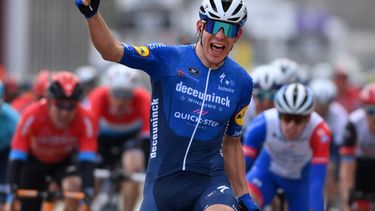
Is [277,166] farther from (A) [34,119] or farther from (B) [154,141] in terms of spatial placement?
(B) [154,141]

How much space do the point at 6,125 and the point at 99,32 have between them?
19.0ft

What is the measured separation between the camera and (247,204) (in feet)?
27.2

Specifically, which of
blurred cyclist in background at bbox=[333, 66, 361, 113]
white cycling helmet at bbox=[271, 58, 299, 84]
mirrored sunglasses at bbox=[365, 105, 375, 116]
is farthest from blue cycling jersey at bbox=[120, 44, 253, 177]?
blurred cyclist in background at bbox=[333, 66, 361, 113]

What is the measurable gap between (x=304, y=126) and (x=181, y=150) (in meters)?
2.84

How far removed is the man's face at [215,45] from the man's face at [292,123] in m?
2.48

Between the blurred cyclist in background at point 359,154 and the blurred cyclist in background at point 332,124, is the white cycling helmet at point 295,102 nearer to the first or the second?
the blurred cyclist in background at point 359,154

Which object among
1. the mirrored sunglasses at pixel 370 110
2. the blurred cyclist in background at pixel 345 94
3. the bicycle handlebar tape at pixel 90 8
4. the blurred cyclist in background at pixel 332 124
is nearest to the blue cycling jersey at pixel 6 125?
the mirrored sunglasses at pixel 370 110

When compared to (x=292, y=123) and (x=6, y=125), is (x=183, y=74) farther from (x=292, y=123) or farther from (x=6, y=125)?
(x=6, y=125)

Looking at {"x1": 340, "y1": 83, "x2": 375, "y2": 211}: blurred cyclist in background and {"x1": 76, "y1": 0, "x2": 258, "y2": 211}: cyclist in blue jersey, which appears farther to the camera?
{"x1": 340, "y1": 83, "x2": 375, "y2": 211}: blurred cyclist in background

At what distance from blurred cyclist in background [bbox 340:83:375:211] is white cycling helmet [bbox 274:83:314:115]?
7.56 feet

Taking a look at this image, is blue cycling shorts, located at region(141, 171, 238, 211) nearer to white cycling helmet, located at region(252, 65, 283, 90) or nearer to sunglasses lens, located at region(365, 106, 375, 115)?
white cycling helmet, located at region(252, 65, 283, 90)

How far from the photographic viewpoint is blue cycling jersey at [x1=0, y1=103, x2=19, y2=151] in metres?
13.1

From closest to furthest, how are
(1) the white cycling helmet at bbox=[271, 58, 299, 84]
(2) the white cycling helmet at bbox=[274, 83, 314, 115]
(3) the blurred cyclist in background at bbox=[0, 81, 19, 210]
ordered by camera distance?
(2) the white cycling helmet at bbox=[274, 83, 314, 115] < (1) the white cycling helmet at bbox=[271, 58, 299, 84] < (3) the blurred cyclist in background at bbox=[0, 81, 19, 210]

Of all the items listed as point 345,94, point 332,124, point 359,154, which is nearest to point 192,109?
point 359,154
